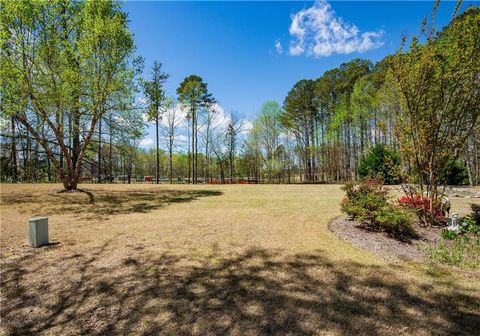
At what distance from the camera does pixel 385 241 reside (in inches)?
240

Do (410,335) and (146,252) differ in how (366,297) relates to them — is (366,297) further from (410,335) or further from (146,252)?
(146,252)

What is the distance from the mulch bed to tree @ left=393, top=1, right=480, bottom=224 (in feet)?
3.51

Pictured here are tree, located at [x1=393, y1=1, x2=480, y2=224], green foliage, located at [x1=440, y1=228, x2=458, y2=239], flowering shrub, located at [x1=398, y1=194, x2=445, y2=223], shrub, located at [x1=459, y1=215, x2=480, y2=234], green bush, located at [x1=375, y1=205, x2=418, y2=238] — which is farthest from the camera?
flowering shrub, located at [x1=398, y1=194, x2=445, y2=223]

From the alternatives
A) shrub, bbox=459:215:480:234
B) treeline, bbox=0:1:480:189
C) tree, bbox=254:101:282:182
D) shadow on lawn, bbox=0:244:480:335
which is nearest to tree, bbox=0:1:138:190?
treeline, bbox=0:1:480:189

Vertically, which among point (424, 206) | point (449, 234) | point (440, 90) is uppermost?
point (440, 90)

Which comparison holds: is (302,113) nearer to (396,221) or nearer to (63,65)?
(63,65)

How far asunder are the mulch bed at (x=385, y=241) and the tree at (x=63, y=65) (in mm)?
11481

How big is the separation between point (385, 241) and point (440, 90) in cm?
458

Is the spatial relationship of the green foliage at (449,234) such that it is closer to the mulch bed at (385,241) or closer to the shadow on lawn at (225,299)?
the mulch bed at (385,241)

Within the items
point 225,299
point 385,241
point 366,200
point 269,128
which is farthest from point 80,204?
point 269,128

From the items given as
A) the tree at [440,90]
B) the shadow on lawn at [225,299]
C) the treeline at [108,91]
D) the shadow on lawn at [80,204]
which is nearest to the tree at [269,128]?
the treeline at [108,91]

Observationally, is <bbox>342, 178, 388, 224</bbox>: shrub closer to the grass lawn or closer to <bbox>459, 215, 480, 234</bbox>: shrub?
the grass lawn

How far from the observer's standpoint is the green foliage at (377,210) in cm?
629

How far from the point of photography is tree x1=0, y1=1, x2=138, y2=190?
35.7 feet
